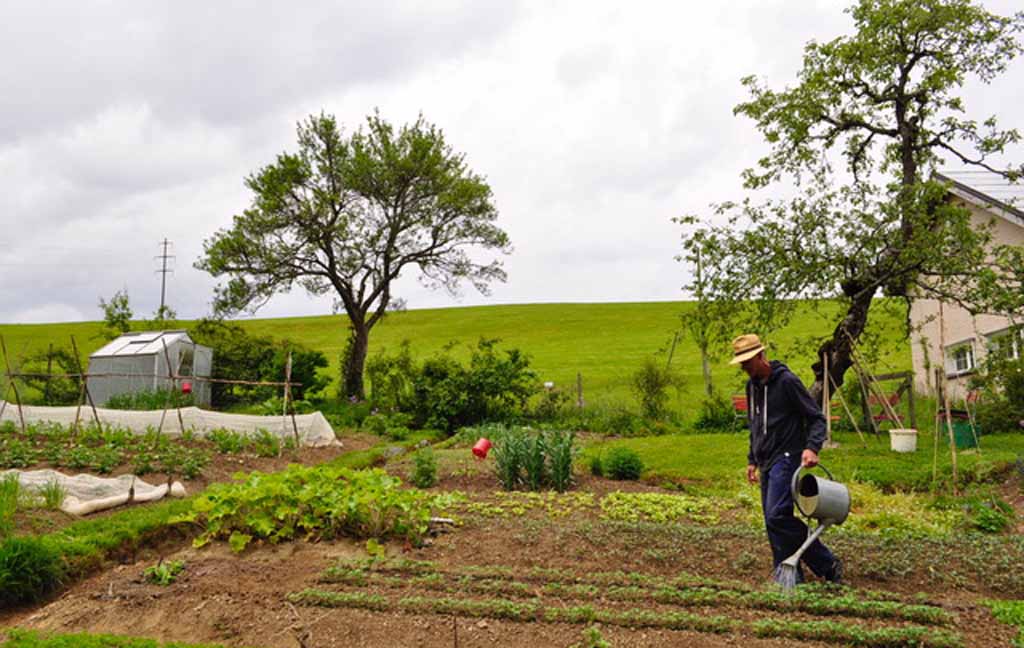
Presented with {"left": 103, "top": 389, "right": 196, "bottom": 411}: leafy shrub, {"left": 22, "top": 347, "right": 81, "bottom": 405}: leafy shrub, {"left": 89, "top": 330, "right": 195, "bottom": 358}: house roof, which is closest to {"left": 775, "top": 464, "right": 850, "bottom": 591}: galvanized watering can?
{"left": 103, "top": 389, "right": 196, "bottom": 411}: leafy shrub

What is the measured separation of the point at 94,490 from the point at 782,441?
732 cm

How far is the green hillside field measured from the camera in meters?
34.2

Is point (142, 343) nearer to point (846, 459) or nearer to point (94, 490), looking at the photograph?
point (94, 490)

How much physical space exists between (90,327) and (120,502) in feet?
180

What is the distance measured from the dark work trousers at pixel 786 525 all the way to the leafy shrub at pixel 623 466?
15.9ft

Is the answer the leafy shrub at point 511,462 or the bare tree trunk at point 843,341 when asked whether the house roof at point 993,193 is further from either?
the leafy shrub at point 511,462

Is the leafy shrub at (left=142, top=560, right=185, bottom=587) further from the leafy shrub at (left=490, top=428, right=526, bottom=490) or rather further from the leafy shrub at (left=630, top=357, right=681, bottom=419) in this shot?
the leafy shrub at (left=630, top=357, right=681, bottom=419)

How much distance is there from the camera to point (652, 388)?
1925 centimetres

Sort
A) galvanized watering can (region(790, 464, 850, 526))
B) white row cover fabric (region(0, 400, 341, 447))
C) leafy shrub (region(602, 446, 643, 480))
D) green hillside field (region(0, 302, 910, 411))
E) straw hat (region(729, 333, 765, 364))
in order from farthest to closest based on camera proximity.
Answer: green hillside field (region(0, 302, 910, 411)), white row cover fabric (region(0, 400, 341, 447)), leafy shrub (region(602, 446, 643, 480)), straw hat (region(729, 333, 765, 364)), galvanized watering can (region(790, 464, 850, 526))

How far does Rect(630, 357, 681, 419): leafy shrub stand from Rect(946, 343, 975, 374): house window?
730 centimetres

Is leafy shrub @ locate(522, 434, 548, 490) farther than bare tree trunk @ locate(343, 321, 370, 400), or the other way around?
bare tree trunk @ locate(343, 321, 370, 400)

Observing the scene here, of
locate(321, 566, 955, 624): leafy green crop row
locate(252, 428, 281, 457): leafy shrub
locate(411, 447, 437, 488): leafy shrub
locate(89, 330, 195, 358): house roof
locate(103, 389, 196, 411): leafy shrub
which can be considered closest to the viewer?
locate(321, 566, 955, 624): leafy green crop row

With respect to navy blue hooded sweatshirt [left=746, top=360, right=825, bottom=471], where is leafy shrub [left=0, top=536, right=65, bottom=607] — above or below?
below

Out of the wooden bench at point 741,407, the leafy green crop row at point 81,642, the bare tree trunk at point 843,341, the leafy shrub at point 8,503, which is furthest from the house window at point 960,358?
the leafy shrub at point 8,503
